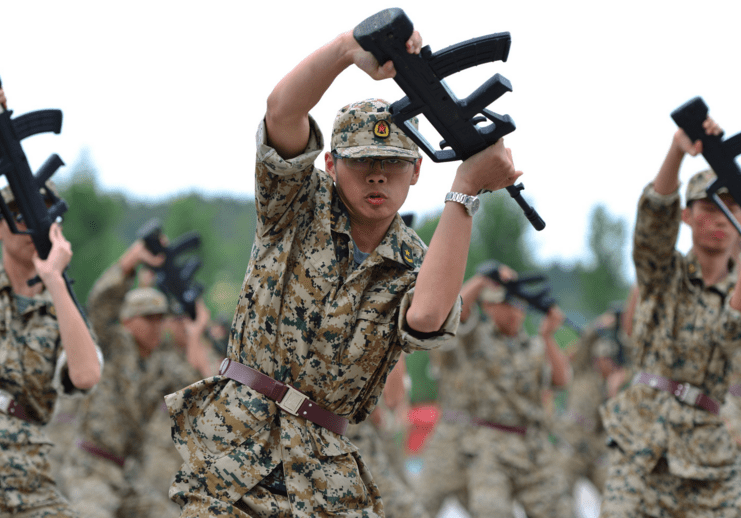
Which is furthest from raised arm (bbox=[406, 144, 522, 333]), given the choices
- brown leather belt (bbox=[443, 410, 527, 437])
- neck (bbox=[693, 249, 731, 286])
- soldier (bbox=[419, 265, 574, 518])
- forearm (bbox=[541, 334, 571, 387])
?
forearm (bbox=[541, 334, 571, 387])

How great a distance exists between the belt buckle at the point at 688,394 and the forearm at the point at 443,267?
8.63ft

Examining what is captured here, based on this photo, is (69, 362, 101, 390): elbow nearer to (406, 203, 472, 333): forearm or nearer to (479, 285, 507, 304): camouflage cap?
(406, 203, 472, 333): forearm

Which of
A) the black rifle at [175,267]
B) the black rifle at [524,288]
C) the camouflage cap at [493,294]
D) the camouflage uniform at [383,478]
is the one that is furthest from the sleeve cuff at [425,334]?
the camouflage cap at [493,294]

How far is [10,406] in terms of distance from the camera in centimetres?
392

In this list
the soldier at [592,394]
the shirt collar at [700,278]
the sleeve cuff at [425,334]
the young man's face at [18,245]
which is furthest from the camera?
the soldier at [592,394]

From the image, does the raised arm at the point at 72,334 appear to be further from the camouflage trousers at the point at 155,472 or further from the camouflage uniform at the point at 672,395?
the camouflage trousers at the point at 155,472

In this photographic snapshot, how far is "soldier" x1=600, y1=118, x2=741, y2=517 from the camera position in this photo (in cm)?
444

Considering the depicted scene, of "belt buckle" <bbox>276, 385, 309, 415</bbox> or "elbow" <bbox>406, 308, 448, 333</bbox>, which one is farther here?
"belt buckle" <bbox>276, 385, 309, 415</bbox>

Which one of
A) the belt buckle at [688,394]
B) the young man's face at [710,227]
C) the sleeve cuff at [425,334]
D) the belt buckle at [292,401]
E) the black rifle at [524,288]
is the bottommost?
the black rifle at [524,288]

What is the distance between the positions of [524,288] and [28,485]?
5.88m

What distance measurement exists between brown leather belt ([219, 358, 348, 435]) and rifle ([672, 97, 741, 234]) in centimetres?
260

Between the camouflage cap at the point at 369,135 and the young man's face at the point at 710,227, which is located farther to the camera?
the young man's face at the point at 710,227

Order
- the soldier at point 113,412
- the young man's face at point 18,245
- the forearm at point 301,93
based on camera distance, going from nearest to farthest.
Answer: the forearm at point 301,93 < the young man's face at point 18,245 < the soldier at point 113,412

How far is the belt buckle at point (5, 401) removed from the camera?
391 centimetres
